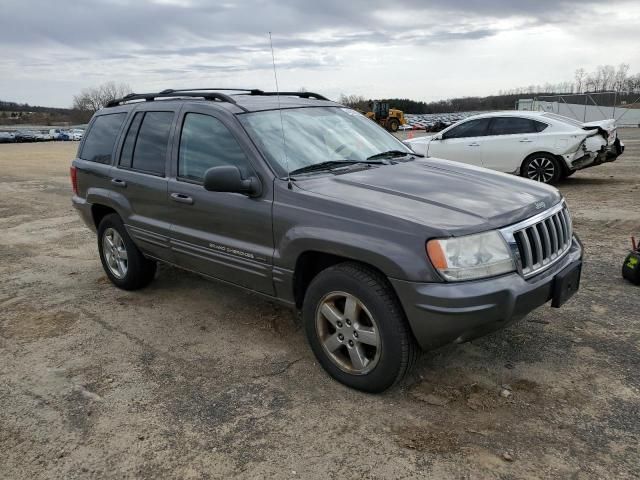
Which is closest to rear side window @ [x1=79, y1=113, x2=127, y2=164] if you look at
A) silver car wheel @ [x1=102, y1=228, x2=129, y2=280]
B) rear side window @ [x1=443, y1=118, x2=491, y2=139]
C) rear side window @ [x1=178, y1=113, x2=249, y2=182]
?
silver car wheel @ [x1=102, y1=228, x2=129, y2=280]

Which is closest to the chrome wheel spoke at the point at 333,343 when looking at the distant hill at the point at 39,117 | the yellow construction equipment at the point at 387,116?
the yellow construction equipment at the point at 387,116

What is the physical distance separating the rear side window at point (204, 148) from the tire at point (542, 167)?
26.3 ft

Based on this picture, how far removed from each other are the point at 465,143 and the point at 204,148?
26.9 ft

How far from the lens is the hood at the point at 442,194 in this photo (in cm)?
299

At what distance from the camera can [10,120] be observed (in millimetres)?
127312

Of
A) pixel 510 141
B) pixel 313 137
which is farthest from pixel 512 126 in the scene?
pixel 313 137

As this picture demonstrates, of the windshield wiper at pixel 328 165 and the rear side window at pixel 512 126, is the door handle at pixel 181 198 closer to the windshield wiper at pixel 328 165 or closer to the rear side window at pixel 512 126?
the windshield wiper at pixel 328 165

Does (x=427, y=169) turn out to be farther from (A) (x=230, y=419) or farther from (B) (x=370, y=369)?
(A) (x=230, y=419)

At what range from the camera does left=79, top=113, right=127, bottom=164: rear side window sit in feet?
17.0

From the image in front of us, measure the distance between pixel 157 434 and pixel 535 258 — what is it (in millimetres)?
2365

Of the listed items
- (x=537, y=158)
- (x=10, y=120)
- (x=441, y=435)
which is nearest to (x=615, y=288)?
(x=441, y=435)

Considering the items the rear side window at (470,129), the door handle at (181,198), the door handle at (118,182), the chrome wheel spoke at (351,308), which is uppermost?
the rear side window at (470,129)

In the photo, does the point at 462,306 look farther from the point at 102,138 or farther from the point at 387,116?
the point at 387,116

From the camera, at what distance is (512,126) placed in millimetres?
10758
